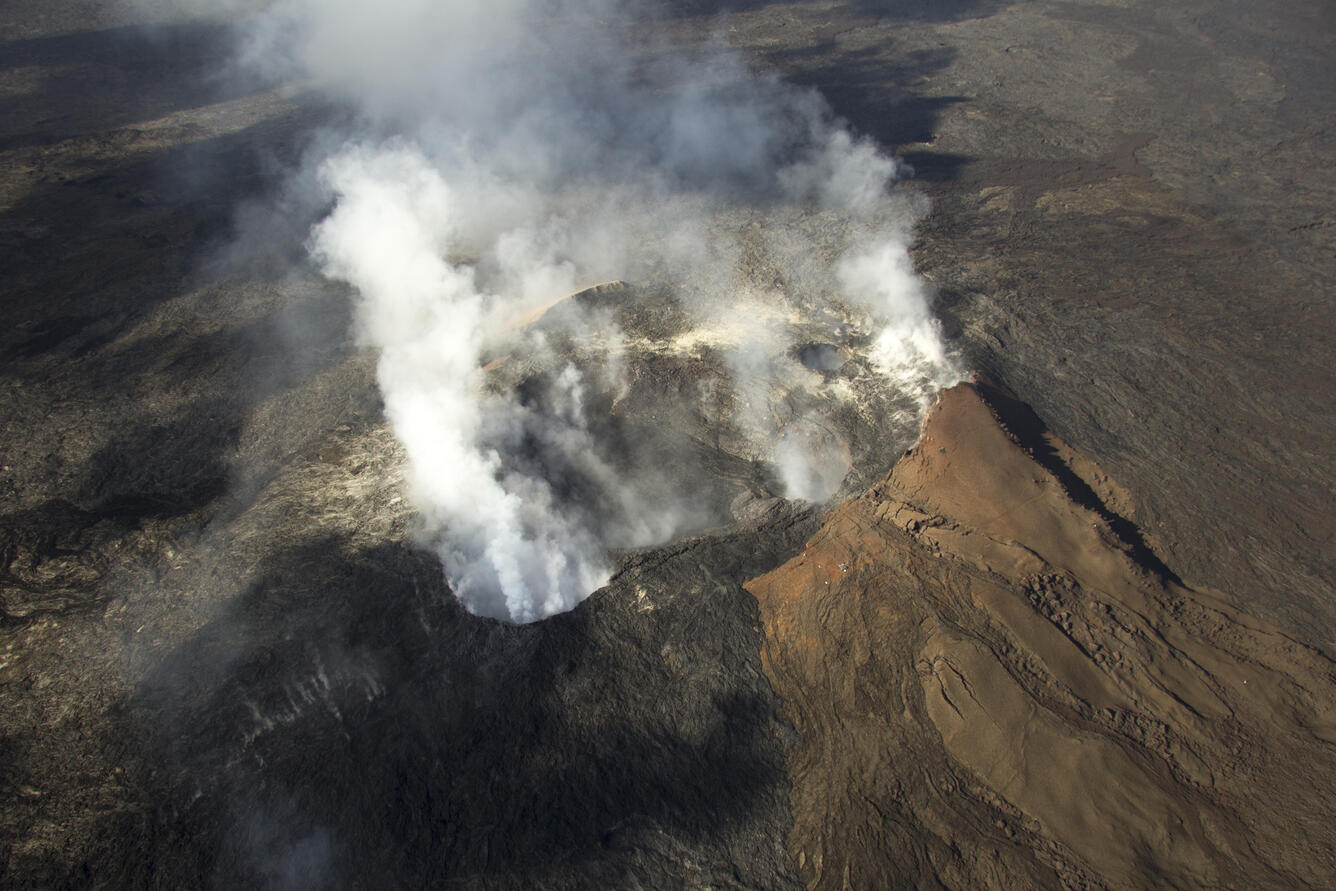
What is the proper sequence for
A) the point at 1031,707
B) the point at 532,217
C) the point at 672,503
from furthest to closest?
1. the point at 532,217
2. the point at 672,503
3. the point at 1031,707

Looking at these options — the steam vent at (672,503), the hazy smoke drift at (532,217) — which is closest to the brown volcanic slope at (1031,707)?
the steam vent at (672,503)

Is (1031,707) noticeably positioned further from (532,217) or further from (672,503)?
(532,217)

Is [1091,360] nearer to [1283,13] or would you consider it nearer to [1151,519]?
[1151,519]

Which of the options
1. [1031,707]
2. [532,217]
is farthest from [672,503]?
[532,217]

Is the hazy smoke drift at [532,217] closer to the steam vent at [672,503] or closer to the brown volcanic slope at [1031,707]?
the steam vent at [672,503]

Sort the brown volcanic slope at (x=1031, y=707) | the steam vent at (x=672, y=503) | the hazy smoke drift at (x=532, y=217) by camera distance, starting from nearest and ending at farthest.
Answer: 1. the brown volcanic slope at (x=1031, y=707)
2. the steam vent at (x=672, y=503)
3. the hazy smoke drift at (x=532, y=217)

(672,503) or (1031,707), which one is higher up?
(1031,707)
